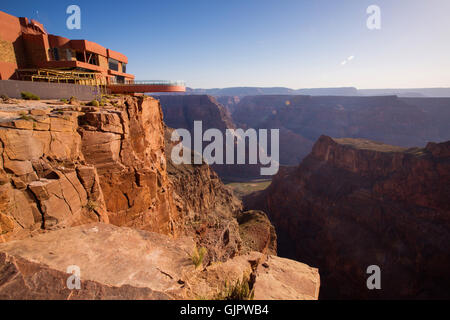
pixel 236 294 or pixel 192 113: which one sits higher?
pixel 192 113

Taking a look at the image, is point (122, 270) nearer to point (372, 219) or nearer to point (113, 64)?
point (113, 64)

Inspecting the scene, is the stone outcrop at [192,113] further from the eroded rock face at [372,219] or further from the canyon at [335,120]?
the eroded rock face at [372,219]

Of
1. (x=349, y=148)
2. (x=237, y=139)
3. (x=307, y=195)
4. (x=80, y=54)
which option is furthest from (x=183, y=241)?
(x=237, y=139)

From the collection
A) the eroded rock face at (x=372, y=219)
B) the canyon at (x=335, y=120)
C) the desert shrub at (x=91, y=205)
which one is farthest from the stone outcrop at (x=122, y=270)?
the canyon at (x=335, y=120)

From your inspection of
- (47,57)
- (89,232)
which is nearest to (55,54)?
(47,57)

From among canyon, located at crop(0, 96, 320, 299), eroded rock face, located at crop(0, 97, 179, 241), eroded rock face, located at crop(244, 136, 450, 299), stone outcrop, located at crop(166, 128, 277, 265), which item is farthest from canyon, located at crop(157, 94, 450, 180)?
canyon, located at crop(0, 96, 320, 299)

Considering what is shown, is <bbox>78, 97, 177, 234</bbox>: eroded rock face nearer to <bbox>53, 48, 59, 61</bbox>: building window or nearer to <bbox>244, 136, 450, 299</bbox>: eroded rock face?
<bbox>53, 48, 59, 61</bbox>: building window
